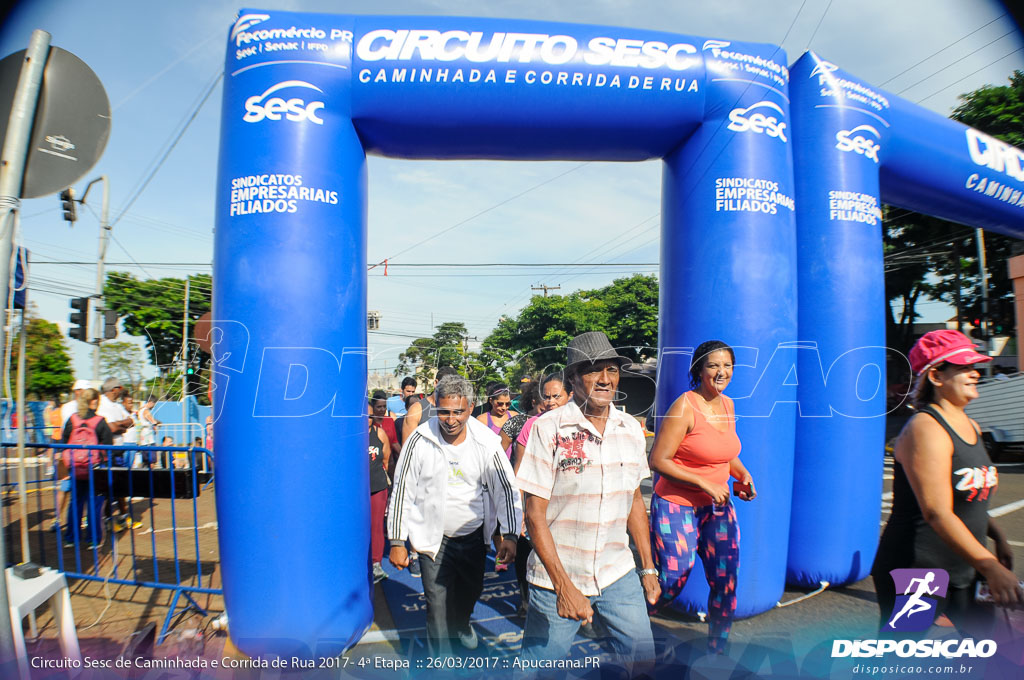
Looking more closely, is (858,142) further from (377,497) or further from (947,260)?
(947,260)

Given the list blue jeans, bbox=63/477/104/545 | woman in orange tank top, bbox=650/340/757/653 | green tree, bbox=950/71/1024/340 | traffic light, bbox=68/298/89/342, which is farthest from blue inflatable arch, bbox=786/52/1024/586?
traffic light, bbox=68/298/89/342

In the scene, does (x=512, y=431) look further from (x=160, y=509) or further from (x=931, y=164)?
(x=160, y=509)

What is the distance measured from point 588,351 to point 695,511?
1.13 meters

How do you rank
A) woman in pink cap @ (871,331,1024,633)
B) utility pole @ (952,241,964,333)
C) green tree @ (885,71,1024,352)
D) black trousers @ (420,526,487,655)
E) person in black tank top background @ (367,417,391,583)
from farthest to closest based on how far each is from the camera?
utility pole @ (952,241,964,333) < green tree @ (885,71,1024,352) < person in black tank top background @ (367,417,391,583) < black trousers @ (420,526,487,655) < woman in pink cap @ (871,331,1024,633)

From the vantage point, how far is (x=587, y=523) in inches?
103

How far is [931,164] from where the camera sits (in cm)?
521

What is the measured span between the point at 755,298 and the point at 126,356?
8.73m

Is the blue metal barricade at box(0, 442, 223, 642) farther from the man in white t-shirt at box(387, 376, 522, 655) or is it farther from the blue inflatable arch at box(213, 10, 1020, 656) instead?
the man in white t-shirt at box(387, 376, 522, 655)

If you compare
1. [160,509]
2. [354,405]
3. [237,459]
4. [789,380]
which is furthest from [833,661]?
[160,509]

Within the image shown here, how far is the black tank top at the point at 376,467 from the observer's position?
16.3ft

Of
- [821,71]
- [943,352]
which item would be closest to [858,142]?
[821,71]

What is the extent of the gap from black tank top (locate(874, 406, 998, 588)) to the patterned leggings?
75 centimetres

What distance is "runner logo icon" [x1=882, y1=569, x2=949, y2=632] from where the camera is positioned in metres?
2.54

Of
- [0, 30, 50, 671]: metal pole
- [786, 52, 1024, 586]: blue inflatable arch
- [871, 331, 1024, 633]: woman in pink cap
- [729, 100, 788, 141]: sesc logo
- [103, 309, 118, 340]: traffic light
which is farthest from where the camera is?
[103, 309, 118, 340]: traffic light
